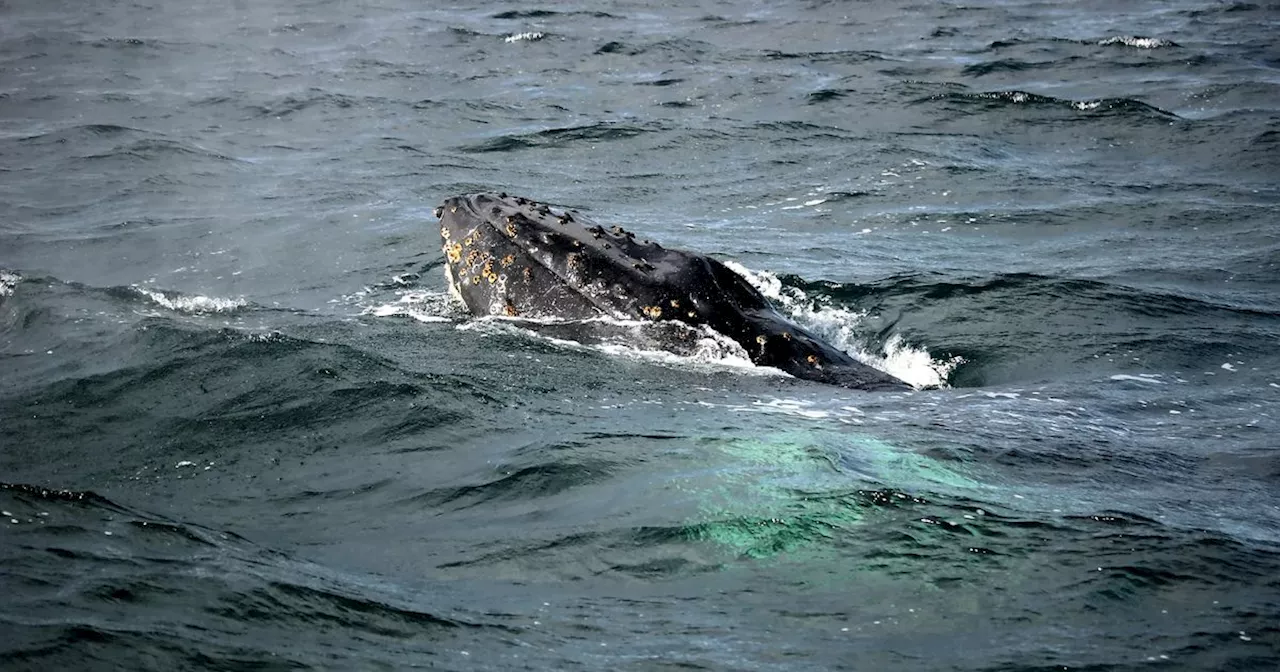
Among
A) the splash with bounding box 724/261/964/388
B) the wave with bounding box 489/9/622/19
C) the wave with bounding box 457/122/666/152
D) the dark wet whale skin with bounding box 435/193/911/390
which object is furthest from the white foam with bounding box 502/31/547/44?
the dark wet whale skin with bounding box 435/193/911/390

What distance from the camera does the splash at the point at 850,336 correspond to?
11.4 meters

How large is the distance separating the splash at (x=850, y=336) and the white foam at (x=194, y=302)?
4546 mm

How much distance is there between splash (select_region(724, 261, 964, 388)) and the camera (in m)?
11.4

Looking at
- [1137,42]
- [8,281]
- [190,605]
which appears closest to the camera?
[190,605]

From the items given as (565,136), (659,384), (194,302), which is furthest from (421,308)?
(565,136)

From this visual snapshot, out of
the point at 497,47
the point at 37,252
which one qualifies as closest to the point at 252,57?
the point at 497,47

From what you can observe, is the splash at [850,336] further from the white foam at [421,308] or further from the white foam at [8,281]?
the white foam at [8,281]

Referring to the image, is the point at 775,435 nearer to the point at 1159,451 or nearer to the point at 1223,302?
the point at 1159,451

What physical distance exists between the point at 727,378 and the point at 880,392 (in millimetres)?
1077

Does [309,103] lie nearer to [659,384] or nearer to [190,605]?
[659,384]

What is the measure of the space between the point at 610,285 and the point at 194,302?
4.49 meters

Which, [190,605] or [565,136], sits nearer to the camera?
[190,605]

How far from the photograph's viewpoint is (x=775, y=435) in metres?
8.59

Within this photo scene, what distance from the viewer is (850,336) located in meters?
12.3
